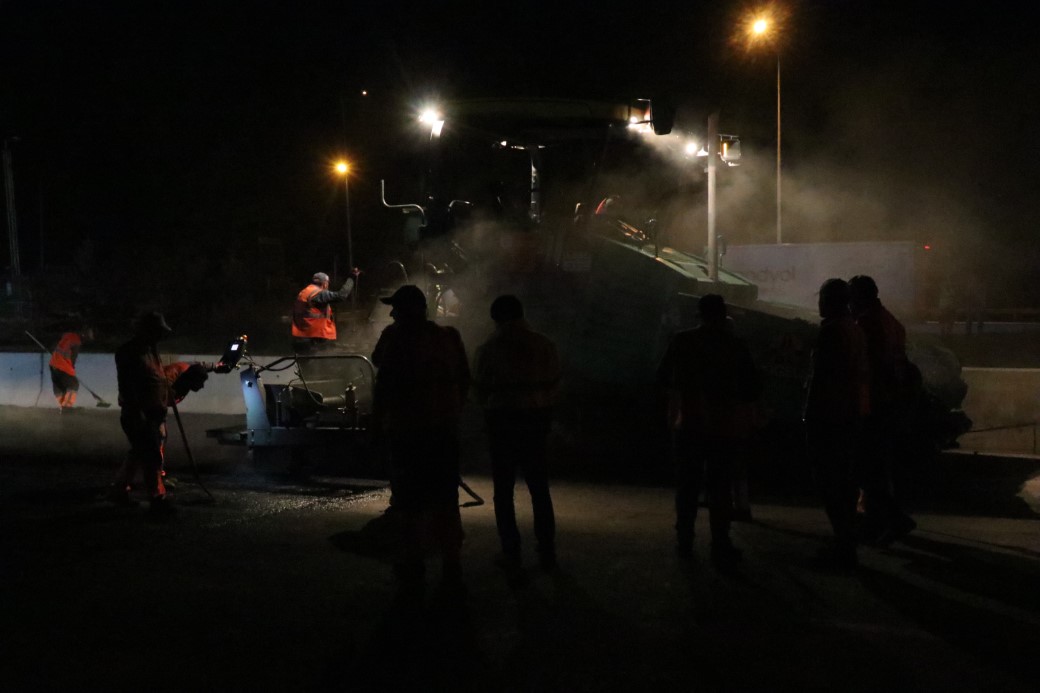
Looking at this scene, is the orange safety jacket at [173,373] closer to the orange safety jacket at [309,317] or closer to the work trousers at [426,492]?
the orange safety jacket at [309,317]

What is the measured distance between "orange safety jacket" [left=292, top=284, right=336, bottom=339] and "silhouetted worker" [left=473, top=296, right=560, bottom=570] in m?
5.26

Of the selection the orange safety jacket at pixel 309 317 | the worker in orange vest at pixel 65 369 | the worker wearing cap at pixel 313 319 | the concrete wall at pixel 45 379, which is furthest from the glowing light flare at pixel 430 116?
the worker in orange vest at pixel 65 369

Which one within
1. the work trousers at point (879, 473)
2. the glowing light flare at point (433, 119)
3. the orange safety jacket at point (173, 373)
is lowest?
the work trousers at point (879, 473)

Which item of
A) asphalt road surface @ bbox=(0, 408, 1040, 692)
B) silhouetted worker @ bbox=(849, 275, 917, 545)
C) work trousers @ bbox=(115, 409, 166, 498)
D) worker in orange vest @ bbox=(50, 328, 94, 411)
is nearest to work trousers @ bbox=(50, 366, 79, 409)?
worker in orange vest @ bbox=(50, 328, 94, 411)

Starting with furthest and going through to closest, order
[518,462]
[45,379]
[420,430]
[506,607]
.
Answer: [45,379] → [518,462] → [420,430] → [506,607]

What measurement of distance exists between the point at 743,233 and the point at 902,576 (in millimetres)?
30199

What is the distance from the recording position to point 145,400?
787 cm

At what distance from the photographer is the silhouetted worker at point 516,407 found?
5898mm

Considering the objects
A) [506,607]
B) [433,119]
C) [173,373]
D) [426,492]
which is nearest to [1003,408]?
[433,119]

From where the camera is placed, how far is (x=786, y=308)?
9.93m

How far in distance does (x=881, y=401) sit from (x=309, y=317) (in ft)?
21.4

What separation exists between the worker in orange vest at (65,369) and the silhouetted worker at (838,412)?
1312cm

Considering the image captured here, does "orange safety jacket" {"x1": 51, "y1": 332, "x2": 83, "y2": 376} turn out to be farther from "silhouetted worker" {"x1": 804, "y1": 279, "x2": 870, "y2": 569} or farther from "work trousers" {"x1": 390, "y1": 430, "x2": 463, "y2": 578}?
"silhouetted worker" {"x1": 804, "y1": 279, "x2": 870, "y2": 569}

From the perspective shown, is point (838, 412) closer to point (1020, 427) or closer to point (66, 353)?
point (1020, 427)
